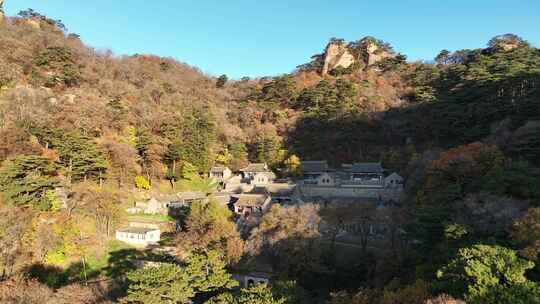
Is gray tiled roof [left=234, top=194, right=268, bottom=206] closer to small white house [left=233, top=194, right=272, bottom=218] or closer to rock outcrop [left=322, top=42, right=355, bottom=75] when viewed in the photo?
small white house [left=233, top=194, right=272, bottom=218]

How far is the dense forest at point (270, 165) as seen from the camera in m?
15.9

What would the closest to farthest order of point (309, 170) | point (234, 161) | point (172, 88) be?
point (309, 170), point (234, 161), point (172, 88)

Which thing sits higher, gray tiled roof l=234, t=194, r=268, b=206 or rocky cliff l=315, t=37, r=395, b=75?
rocky cliff l=315, t=37, r=395, b=75

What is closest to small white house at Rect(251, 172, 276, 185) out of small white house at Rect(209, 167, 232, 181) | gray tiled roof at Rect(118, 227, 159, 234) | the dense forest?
the dense forest

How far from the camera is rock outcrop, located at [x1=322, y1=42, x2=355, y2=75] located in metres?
66.0

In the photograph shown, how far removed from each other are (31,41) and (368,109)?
43955mm

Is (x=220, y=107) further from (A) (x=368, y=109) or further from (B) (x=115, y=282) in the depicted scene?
(B) (x=115, y=282)

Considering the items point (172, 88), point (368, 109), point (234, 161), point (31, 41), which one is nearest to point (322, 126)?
point (368, 109)

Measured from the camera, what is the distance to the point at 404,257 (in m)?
19.0

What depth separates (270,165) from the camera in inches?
1615

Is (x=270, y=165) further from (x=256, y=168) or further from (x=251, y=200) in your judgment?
(x=251, y=200)

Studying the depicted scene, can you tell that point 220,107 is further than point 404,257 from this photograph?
Yes

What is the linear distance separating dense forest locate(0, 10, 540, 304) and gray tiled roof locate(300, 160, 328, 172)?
1521mm

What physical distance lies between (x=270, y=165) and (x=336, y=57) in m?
35.4
